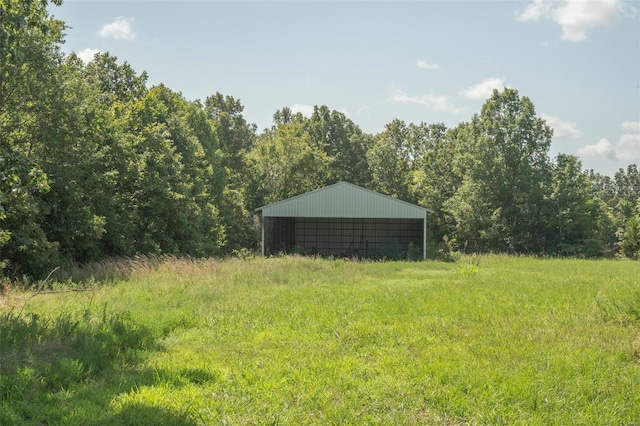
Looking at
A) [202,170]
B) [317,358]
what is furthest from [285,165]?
[317,358]

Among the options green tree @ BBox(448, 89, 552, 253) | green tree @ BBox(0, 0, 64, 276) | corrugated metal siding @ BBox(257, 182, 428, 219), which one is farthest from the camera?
green tree @ BBox(448, 89, 552, 253)

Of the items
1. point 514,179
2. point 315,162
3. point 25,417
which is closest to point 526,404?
point 25,417

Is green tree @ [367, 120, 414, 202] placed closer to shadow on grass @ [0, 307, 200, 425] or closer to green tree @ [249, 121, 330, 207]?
green tree @ [249, 121, 330, 207]

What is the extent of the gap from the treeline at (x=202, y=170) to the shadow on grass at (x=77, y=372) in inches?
77.9

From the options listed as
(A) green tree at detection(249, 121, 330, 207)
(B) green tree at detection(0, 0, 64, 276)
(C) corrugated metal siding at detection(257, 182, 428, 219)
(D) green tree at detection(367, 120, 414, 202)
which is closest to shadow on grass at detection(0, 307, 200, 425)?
(B) green tree at detection(0, 0, 64, 276)

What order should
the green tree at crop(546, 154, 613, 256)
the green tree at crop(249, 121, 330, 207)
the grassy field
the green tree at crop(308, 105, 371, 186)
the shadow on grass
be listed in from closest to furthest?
the shadow on grass
the grassy field
the green tree at crop(546, 154, 613, 256)
the green tree at crop(249, 121, 330, 207)
the green tree at crop(308, 105, 371, 186)

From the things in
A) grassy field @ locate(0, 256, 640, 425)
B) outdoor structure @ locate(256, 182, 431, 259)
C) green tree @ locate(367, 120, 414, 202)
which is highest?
green tree @ locate(367, 120, 414, 202)

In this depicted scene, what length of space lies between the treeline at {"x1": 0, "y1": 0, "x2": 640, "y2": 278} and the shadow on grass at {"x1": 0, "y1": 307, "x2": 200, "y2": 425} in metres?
1.98

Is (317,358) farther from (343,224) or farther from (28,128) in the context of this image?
(343,224)

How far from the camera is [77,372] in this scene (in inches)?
204

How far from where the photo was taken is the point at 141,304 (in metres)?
9.15

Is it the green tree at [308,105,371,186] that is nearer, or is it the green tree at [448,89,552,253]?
the green tree at [448,89,552,253]

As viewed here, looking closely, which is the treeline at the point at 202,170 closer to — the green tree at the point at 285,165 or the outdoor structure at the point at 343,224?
the green tree at the point at 285,165

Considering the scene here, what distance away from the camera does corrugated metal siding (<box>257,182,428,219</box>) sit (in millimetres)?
25453
